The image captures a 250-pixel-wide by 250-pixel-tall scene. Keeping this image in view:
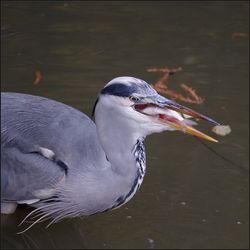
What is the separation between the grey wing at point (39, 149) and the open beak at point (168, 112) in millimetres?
513

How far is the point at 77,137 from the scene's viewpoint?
3.79 m

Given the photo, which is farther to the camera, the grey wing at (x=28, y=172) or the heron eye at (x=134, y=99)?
the grey wing at (x=28, y=172)

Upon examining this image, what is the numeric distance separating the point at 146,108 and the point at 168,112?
0.11m

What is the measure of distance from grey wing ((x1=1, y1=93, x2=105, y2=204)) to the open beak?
51cm

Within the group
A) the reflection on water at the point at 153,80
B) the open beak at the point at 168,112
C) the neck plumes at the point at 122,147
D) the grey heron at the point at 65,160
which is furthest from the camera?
the reflection on water at the point at 153,80

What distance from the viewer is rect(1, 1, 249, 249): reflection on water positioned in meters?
4.21

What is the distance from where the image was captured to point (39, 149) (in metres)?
3.75

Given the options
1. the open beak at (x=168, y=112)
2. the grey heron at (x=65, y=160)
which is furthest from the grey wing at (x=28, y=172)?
the open beak at (x=168, y=112)

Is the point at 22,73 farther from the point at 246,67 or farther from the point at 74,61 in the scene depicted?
the point at 246,67

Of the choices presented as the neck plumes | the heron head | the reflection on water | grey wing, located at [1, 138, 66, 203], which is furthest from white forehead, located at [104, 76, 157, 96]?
the reflection on water

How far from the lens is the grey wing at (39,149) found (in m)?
3.75

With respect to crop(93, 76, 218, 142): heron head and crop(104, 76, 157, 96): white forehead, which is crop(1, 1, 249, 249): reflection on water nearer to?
crop(93, 76, 218, 142): heron head

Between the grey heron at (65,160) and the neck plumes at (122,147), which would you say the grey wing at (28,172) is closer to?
the grey heron at (65,160)

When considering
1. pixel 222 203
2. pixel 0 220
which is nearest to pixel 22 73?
pixel 0 220
